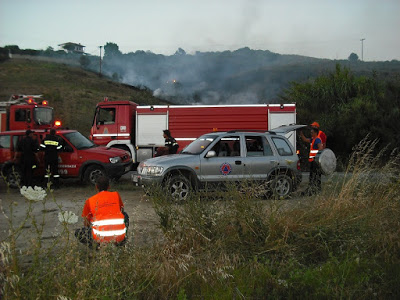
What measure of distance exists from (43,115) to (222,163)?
10964 mm

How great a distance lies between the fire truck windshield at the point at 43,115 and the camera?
17188mm

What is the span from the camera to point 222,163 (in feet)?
31.0

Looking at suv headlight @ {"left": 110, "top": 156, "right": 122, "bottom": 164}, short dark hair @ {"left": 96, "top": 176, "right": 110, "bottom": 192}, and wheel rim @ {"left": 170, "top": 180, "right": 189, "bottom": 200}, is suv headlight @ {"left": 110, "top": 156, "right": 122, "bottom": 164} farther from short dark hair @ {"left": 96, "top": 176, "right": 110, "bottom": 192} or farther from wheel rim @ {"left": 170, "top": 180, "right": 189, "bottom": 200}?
short dark hair @ {"left": 96, "top": 176, "right": 110, "bottom": 192}

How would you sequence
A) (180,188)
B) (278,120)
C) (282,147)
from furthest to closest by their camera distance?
1. (278,120)
2. (282,147)
3. (180,188)

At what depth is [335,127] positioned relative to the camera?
60.6ft

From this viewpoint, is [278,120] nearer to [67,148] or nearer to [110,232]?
[67,148]

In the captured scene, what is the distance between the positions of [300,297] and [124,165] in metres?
8.92

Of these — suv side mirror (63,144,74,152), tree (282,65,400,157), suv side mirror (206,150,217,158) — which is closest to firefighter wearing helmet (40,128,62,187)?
suv side mirror (63,144,74,152)

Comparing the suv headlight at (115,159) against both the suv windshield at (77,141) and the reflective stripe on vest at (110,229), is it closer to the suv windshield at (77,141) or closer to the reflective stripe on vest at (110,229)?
the suv windshield at (77,141)

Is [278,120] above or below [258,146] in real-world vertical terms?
above

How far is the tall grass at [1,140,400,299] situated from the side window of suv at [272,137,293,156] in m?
4.15

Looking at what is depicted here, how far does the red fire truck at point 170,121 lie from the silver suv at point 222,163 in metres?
4.84

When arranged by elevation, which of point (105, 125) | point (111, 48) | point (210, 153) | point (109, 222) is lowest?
point (109, 222)

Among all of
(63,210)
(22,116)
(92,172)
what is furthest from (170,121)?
(63,210)
